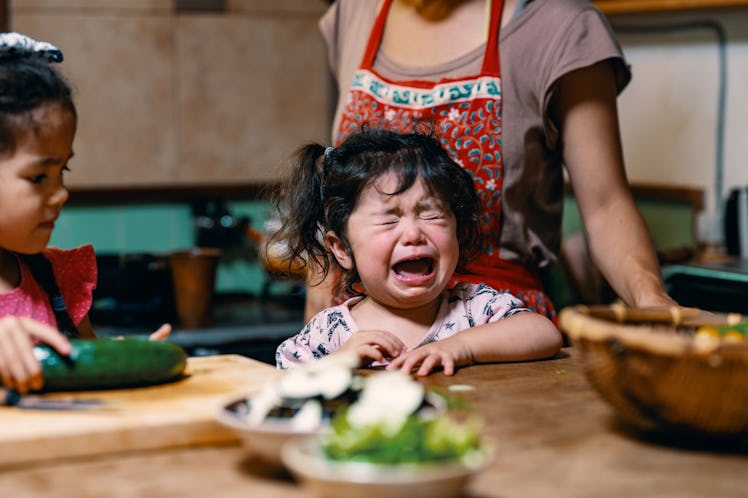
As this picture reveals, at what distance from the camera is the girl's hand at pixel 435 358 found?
1.58 metres

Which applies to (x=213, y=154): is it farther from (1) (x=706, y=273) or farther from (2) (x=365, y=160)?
(2) (x=365, y=160)

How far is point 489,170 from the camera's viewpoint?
208 cm

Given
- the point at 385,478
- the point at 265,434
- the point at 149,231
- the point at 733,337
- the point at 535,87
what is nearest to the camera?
the point at 385,478

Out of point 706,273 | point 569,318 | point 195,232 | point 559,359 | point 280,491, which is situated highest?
point 569,318

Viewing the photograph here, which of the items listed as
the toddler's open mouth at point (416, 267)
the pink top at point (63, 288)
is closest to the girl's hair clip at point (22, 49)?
the pink top at point (63, 288)

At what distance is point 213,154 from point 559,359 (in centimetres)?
247

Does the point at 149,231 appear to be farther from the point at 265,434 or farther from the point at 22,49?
the point at 265,434

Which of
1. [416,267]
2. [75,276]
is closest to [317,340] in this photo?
[416,267]

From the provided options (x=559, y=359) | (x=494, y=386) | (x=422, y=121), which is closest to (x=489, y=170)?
(x=422, y=121)

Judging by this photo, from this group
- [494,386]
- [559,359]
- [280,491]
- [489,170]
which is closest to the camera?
[280,491]

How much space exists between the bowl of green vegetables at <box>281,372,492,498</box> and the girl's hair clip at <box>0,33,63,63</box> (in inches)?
35.4

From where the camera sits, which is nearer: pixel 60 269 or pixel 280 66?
pixel 60 269

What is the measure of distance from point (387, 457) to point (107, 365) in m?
0.57

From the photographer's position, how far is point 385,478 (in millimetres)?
861
